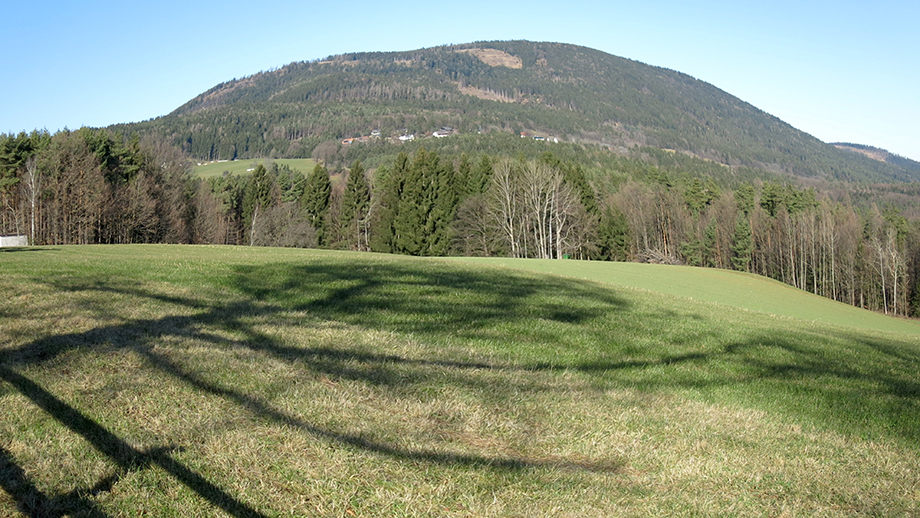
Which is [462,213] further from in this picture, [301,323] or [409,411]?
[409,411]

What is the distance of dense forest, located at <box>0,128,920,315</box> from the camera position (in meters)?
51.0

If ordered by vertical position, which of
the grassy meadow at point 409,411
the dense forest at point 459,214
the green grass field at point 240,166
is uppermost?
the green grass field at point 240,166

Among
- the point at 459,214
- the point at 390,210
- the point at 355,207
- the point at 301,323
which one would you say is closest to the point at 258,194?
the point at 355,207

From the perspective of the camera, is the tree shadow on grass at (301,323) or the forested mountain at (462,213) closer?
the tree shadow on grass at (301,323)

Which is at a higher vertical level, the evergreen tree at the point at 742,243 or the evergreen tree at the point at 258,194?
Answer: the evergreen tree at the point at 258,194

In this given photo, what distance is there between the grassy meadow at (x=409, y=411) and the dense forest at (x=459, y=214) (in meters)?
47.4

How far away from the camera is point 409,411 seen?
5.54 metres

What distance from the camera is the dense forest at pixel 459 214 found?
51.0 m

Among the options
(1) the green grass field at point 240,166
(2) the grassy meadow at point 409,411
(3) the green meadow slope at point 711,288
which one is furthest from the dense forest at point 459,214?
(2) the grassy meadow at point 409,411

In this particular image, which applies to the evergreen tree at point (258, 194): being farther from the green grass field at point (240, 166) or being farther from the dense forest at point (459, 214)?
the green grass field at point (240, 166)

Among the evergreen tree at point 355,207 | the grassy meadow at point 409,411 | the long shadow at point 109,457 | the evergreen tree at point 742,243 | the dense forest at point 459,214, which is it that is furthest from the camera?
the evergreen tree at point 742,243

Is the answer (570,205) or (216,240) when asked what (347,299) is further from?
(216,240)

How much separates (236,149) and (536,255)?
12761 centimetres

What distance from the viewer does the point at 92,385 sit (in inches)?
216
